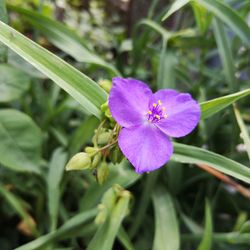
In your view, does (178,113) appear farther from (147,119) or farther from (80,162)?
(80,162)

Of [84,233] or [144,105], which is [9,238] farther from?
[144,105]

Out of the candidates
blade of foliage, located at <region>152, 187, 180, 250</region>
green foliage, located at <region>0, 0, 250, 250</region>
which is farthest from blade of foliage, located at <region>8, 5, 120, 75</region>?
blade of foliage, located at <region>152, 187, 180, 250</region>

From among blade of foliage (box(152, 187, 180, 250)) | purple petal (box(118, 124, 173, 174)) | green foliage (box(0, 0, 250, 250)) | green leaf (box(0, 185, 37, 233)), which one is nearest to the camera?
purple petal (box(118, 124, 173, 174))

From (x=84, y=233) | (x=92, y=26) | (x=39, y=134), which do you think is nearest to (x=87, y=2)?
(x=92, y=26)

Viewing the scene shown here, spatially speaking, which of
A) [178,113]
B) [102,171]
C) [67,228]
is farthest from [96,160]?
[67,228]

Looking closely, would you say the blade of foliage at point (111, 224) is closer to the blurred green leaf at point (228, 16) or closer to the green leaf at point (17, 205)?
the green leaf at point (17, 205)

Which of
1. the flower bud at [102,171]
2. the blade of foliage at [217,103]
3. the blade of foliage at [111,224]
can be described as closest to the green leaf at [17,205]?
the blade of foliage at [111,224]

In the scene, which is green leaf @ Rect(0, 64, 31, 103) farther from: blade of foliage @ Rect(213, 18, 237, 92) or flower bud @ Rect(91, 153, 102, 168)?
blade of foliage @ Rect(213, 18, 237, 92)
